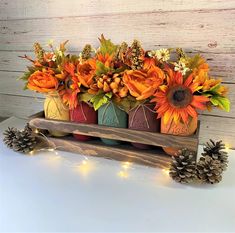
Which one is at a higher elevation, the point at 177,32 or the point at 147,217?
the point at 177,32

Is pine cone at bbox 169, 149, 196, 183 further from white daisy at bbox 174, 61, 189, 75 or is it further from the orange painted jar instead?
white daisy at bbox 174, 61, 189, 75

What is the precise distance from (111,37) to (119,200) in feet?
1.84

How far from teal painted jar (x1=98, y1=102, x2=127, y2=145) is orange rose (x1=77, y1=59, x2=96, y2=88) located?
8 cm

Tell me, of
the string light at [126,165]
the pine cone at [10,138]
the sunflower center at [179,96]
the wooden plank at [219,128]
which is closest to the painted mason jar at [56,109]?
the pine cone at [10,138]

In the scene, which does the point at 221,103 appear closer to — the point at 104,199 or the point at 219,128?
the point at 219,128

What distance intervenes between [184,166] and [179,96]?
6.8 inches

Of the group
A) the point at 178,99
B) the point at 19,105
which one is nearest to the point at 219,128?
the point at 178,99

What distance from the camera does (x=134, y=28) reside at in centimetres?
87

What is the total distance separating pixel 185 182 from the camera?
651 mm

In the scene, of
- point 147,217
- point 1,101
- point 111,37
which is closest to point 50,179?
point 147,217

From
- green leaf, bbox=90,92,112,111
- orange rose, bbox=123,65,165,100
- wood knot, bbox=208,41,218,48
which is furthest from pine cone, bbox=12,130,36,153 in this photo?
wood knot, bbox=208,41,218,48

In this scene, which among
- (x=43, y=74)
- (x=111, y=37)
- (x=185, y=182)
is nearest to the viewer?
(x=185, y=182)

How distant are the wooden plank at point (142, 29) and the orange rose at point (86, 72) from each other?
205 millimetres

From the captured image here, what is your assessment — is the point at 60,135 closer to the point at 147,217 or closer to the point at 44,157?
the point at 44,157
